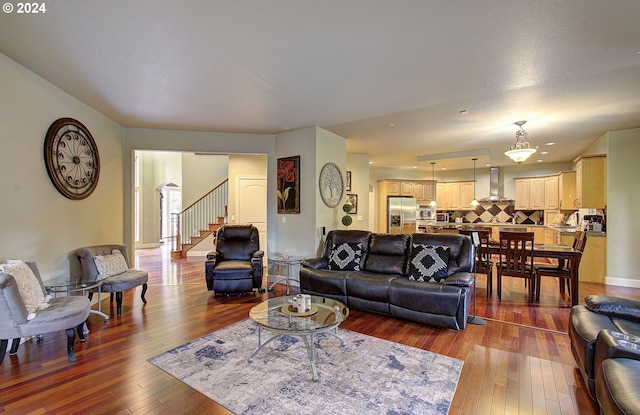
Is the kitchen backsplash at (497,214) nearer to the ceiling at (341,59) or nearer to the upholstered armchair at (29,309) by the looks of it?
the ceiling at (341,59)

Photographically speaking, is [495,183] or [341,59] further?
[495,183]

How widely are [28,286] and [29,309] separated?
0.23m

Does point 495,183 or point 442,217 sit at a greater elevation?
point 495,183

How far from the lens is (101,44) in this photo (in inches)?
101

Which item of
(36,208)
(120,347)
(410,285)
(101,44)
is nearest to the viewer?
(101,44)

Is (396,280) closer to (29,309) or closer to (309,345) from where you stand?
(309,345)

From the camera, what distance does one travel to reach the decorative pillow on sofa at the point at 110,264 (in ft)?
12.6

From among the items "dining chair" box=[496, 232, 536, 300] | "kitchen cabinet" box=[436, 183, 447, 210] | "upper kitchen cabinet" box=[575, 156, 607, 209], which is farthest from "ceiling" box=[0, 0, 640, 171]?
"kitchen cabinet" box=[436, 183, 447, 210]

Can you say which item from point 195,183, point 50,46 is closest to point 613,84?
point 50,46

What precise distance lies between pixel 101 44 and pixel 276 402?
10.6ft

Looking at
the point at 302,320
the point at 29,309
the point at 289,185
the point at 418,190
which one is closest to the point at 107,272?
the point at 29,309

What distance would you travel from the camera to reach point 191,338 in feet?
10.5

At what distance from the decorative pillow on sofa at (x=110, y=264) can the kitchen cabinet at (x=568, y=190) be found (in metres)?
9.31

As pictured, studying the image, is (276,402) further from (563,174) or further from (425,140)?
(563,174)
